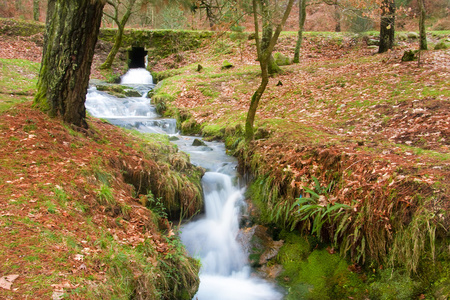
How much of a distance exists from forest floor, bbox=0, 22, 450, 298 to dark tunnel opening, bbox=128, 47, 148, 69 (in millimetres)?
10097

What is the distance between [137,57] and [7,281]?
79.4ft

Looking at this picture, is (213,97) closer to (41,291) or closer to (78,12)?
(78,12)

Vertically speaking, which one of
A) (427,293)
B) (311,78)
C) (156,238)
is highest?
(311,78)

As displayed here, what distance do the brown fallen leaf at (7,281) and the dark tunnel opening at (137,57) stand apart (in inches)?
878

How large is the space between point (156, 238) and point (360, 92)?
25.9 ft

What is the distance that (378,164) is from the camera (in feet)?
17.2

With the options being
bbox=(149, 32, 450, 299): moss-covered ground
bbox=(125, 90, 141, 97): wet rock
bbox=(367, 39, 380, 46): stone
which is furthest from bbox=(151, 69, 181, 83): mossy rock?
bbox=(367, 39, 380, 46): stone

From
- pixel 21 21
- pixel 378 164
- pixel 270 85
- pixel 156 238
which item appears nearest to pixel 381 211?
pixel 378 164

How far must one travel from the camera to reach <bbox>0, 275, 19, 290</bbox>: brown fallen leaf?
8.75 ft

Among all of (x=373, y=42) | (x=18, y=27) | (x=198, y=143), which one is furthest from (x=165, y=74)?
(x=373, y=42)

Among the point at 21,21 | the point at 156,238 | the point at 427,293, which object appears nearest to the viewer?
the point at 427,293

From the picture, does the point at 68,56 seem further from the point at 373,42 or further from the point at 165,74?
the point at 373,42

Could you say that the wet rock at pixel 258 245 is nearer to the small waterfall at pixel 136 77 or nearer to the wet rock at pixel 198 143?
the wet rock at pixel 198 143

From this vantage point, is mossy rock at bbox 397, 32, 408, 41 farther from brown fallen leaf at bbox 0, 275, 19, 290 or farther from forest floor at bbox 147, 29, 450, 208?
brown fallen leaf at bbox 0, 275, 19, 290
